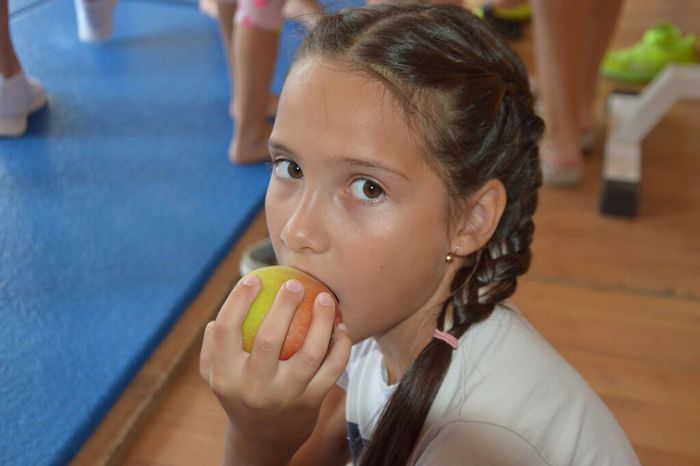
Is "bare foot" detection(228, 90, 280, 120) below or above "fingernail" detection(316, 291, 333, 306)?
below

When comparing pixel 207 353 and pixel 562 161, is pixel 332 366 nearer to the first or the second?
pixel 207 353

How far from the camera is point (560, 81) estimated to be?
1.99m

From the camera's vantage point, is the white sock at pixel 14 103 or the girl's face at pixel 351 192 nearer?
the girl's face at pixel 351 192

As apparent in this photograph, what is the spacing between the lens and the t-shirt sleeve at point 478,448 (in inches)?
31.0

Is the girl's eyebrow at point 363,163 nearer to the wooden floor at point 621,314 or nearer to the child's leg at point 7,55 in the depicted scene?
the wooden floor at point 621,314

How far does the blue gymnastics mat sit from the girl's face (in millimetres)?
614

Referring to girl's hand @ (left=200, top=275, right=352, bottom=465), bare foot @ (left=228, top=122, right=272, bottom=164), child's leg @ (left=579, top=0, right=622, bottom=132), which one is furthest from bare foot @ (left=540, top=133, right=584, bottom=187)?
girl's hand @ (left=200, top=275, right=352, bottom=465)

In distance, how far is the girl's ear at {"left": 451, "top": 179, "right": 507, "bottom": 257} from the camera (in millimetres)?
925

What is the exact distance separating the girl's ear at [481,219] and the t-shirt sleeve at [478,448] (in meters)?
0.21

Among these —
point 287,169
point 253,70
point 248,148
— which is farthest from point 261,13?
point 287,169

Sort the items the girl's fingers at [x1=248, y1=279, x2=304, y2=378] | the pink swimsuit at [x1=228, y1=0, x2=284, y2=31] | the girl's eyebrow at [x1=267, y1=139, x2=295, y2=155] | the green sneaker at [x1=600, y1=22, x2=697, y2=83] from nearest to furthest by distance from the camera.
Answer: the girl's fingers at [x1=248, y1=279, x2=304, y2=378]
the girl's eyebrow at [x1=267, y1=139, x2=295, y2=155]
the pink swimsuit at [x1=228, y1=0, x2=284, y2=31]
the green sneaker at [x1=600, y1=22, x2=697, y2=83]

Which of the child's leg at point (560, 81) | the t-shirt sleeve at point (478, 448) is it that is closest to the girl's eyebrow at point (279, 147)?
the t-shirt sleeve at point (478, 448)

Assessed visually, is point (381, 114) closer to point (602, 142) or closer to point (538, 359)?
point (538, 359)

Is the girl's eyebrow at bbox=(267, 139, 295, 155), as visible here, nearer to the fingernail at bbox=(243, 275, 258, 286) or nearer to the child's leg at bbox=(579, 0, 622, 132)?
the fingernail at bbox=(243, 275, 258, 286)
